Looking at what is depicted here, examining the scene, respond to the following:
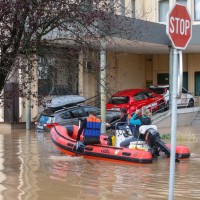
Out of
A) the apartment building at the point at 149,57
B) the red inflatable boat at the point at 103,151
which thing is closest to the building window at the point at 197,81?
the apartment building at the point at 149,57

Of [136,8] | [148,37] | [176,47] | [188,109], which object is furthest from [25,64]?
[136,8]

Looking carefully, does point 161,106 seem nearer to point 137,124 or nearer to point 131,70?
point 131,70

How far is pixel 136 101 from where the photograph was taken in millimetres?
25281

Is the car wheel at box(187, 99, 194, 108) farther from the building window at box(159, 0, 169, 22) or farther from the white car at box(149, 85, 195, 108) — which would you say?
the building window at box(159, 0, 169, 22)

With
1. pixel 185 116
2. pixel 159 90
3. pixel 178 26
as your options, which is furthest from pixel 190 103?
pixel 178 26

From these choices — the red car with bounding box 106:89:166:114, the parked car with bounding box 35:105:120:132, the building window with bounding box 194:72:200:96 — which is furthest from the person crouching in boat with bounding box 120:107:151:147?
the building window with bounding box 194:72:200:96

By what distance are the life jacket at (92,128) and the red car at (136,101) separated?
10.3 metres

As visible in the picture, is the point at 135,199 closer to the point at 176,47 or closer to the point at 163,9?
the point at 176,47

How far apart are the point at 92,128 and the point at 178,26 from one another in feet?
27.3

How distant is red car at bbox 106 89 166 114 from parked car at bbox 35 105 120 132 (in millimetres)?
1218

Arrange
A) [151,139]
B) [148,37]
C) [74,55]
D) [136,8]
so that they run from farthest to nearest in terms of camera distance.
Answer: [136,8], [148,37], [151,139], [74,55]

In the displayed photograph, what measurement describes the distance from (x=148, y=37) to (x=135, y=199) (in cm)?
1750

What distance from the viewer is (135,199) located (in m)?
8.64

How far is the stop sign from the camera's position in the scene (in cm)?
→ 575
